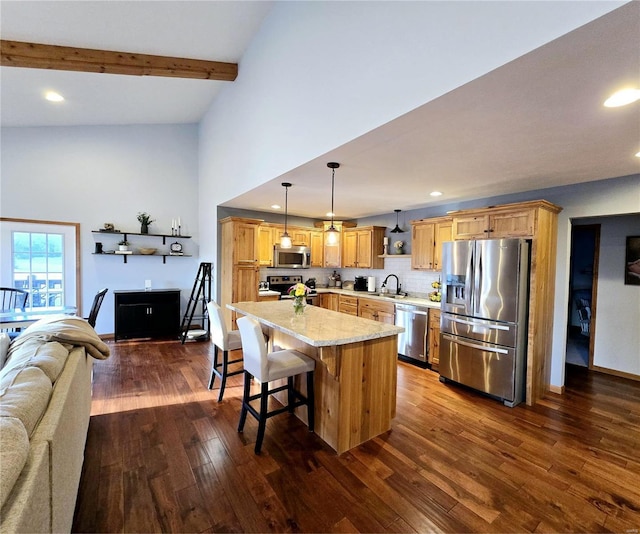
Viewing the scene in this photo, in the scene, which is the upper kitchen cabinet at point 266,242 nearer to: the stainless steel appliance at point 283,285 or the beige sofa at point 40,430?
the stainless steel appliance at point 283,285

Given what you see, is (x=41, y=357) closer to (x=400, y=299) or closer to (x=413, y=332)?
(x=413, y=332)

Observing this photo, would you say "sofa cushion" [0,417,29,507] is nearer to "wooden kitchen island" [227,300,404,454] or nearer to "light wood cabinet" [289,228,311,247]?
"wooden kitchen island" [227,300,404,454]

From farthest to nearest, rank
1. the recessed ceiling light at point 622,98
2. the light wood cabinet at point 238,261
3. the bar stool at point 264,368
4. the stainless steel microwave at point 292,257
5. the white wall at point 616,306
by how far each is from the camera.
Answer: the stainless steel microwave at point 292,257, the light wood cabinet at point 238,261, the white wall at point 616,306, the bar stool at point 264,368, the recessed ceiling light at point 622,98

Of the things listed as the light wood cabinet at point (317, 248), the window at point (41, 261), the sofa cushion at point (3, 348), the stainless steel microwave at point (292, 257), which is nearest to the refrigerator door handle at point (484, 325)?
the stainless steel microwave at point (292, 257)

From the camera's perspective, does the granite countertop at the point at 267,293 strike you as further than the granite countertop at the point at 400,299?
Yes

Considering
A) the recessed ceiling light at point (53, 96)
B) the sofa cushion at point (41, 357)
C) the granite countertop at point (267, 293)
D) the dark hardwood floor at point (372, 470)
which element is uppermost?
the recessed ceiling light at point (53, 96)

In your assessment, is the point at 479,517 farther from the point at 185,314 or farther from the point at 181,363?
the point at 185,314

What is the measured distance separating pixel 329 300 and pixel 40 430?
198 inches

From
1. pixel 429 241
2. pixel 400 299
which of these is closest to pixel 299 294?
pixel 400 299

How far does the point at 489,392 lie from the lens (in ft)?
10.9

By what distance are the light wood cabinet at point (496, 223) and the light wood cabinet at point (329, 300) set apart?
2759mm

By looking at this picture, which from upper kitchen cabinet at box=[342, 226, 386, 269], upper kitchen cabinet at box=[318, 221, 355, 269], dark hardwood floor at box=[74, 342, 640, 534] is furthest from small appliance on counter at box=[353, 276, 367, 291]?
dark hardwood floor at box=[74, 342, 640, 534]

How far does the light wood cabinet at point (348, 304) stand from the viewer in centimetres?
548

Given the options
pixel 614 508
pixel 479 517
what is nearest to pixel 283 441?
pixel 479 517
